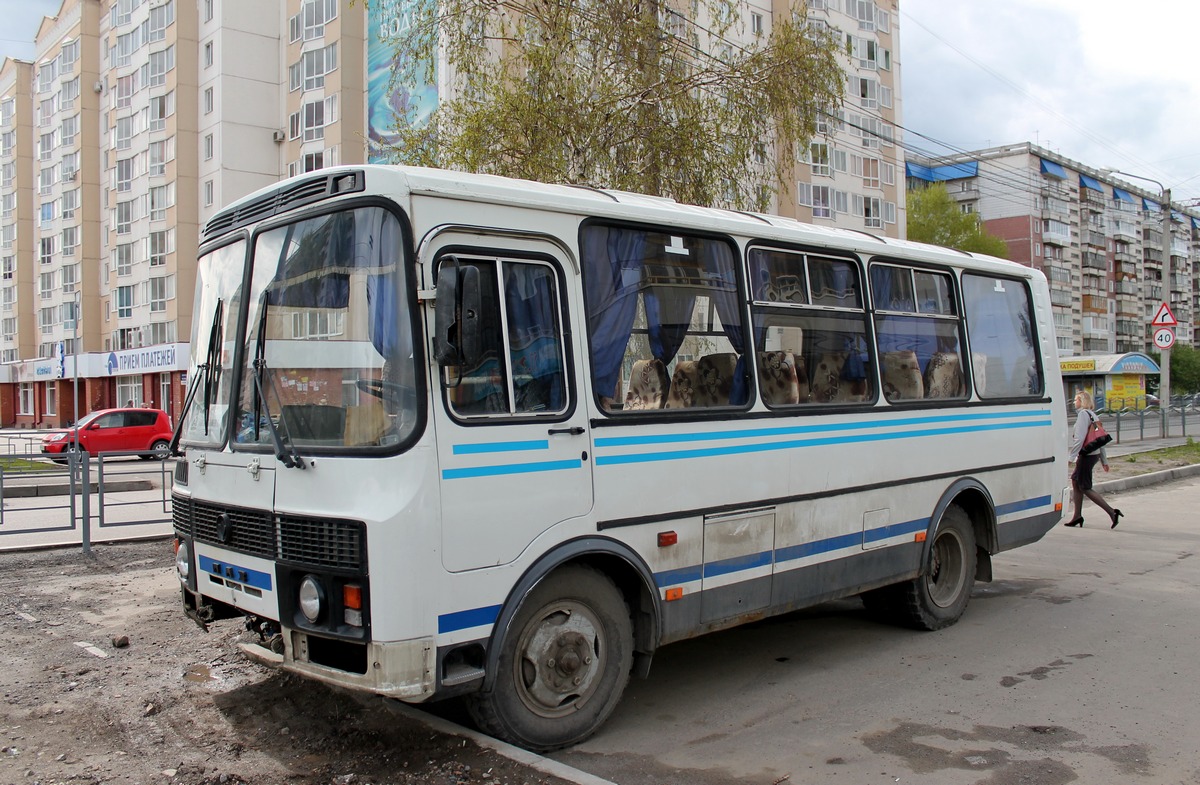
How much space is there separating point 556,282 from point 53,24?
74.0m

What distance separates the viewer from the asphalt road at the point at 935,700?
4719 mm

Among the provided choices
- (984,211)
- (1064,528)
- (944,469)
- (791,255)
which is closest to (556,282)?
(791,255)

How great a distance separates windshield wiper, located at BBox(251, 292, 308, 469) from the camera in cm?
443

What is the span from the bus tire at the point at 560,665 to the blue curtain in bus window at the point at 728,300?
155 centimetres

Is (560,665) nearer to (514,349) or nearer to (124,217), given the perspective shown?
(514,349)

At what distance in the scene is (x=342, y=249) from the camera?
4488 mm

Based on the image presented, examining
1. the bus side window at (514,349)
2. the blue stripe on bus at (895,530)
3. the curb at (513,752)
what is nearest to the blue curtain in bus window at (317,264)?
the bus side window at (514,349)

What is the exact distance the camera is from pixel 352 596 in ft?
13.9

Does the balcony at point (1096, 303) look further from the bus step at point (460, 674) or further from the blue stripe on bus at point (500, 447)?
the bus step at point (460, 674)

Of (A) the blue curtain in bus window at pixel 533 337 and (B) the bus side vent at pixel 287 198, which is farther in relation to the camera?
(A) the blue curtain in bus window at pixel 533 337

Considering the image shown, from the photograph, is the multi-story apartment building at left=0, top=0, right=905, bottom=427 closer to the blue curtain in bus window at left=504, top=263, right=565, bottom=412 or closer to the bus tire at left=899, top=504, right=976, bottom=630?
the bus tire at left=899, top=504, right=976, bottom=630

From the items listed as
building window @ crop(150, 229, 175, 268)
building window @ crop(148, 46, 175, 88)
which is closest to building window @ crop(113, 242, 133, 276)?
building window @ crop(150, 229, 175, 268)

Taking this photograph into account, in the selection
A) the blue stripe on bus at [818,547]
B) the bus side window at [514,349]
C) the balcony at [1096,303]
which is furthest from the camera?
the balcony at [1096,303]

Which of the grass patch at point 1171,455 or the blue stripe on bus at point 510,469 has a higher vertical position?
the blue stripe on bus at point 510,469
